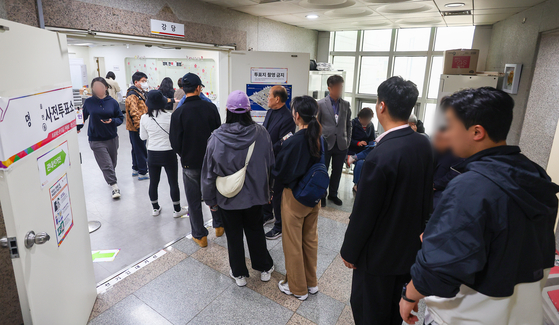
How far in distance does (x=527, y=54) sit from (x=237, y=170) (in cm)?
363

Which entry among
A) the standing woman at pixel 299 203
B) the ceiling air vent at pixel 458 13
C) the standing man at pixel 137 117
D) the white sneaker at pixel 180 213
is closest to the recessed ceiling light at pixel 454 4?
the ceiling air vent at pixel 458 13

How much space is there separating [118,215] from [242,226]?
2.00 metres

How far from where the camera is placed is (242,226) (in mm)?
2299

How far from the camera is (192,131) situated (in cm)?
270

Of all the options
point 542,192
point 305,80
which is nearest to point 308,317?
point 542,192

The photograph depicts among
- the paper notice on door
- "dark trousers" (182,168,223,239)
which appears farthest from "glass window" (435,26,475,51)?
the paper notice on door

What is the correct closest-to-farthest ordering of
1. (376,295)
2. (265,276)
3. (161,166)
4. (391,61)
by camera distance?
(376,295) < (265,276) < (161,166) < (391,61)

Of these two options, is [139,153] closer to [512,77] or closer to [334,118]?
[334,118]

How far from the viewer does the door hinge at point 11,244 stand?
1243 millimetres

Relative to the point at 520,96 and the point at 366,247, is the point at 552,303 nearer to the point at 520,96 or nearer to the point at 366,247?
the point at 366,247

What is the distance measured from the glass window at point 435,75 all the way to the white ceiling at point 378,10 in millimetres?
1048

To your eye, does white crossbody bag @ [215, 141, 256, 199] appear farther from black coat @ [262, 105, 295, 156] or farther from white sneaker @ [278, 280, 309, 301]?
black coat @ [262, 105, 295, 156]

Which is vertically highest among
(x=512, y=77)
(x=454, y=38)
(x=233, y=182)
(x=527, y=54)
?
(x=454, y=38)

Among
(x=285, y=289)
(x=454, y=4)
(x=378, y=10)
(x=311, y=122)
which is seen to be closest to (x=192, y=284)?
(x=285, y=289)
